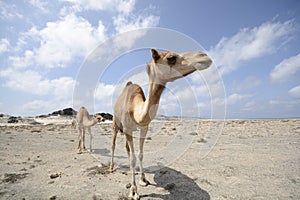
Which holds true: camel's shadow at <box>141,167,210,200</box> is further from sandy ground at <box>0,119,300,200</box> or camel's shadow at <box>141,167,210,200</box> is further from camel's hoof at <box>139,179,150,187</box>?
camel's hoof at <box>139,179,150,187</box>

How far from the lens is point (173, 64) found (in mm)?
3092

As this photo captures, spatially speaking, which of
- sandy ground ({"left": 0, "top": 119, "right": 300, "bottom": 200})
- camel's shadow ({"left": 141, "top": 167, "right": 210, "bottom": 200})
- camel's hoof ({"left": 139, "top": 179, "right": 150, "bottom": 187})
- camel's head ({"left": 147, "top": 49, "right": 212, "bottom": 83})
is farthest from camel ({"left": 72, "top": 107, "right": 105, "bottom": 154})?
camel's head ({"left": 147, "top": 49, "right": 212, "bottom": 83})

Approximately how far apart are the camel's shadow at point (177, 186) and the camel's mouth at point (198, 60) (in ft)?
10.4

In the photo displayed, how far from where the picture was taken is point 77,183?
5074 mm

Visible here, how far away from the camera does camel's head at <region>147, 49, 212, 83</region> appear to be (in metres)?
2.78

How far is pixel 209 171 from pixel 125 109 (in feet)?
11.4

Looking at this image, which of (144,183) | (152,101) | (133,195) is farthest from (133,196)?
(152,101)

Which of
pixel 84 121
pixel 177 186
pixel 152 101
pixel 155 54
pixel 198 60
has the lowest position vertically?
pixel 177 186

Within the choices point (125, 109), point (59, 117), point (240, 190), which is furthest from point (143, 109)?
point (59, 117)

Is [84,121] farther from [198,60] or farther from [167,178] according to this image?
[198,60]

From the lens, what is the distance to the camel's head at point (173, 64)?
278cm

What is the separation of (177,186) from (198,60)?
3531 mm

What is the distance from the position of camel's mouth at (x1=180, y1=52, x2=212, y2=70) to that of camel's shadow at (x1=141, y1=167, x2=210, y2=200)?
3.16m

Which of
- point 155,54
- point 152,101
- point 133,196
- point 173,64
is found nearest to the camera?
point 173,64
